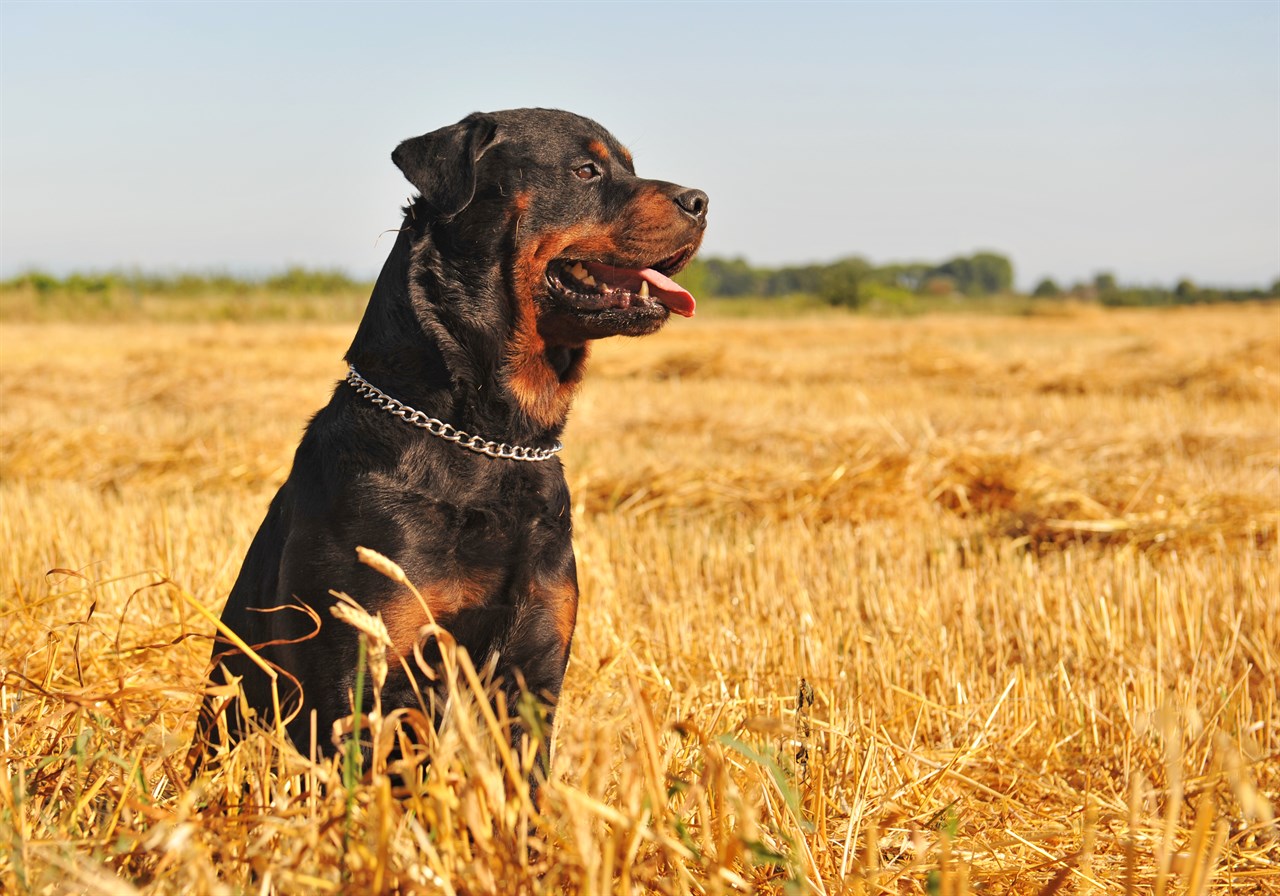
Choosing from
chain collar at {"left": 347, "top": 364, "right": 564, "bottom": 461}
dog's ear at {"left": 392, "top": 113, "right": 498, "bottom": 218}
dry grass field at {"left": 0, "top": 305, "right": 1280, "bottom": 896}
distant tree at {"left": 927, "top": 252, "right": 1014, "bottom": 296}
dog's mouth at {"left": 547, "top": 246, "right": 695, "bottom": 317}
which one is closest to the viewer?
dry grass field at {"left": 0, "top": 305, "right": 1280, "bottom": 896}

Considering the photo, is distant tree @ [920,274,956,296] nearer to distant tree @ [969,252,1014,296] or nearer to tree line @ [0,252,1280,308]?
tree line @ [0,252,1280,308]

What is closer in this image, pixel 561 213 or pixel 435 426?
pixel 435 426

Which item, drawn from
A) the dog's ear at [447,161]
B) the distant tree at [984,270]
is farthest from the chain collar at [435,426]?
the distant tree at [984,270]

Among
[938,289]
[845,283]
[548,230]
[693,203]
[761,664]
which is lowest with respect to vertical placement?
[761,664]

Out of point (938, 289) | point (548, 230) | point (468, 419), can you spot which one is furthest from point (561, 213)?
point (938, 289)

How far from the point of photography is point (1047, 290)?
5950 cm

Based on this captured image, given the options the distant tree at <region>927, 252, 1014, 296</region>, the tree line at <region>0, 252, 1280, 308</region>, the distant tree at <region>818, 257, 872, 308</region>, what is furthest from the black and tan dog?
the distant tree at <region>927, 252, 1014, 296</region>

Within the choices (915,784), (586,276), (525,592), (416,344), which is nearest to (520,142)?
(586,276)

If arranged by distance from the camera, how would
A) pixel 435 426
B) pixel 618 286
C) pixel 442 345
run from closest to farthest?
pixel 435 426 → pixel 442 345 → pixel 618 286

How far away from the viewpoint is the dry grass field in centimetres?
194

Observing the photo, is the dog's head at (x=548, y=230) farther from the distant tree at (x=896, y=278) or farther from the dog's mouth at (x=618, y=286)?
the distant tree at (x=896, y=278)

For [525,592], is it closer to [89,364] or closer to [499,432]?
[499,432]

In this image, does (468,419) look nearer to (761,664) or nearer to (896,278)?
(761,664)

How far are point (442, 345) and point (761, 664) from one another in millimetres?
1770
